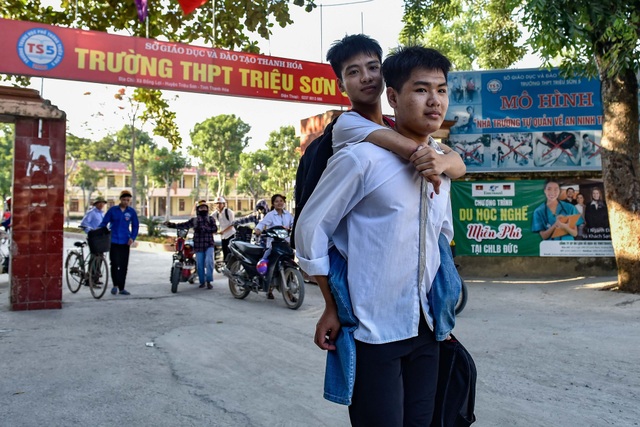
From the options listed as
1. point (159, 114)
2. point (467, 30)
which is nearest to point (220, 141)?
point (467, 30)

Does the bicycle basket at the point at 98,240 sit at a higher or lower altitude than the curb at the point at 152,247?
higher

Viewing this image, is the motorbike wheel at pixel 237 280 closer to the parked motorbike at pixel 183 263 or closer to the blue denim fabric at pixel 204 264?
the parked motorbike at pixel 183 263

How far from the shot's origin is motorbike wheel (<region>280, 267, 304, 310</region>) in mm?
7520

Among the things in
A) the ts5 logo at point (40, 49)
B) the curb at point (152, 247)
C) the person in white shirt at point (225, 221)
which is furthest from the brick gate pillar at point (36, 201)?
the curb at point (152, 247)

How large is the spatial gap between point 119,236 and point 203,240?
1.46 m

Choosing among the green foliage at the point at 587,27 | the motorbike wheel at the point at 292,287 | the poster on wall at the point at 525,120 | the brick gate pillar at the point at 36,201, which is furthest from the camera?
the poster on wall at the point at 525,120

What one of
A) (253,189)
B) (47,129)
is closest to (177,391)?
(47,129)

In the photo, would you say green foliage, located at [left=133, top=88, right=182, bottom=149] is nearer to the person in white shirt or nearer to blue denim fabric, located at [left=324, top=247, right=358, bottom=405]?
the person in white shirt

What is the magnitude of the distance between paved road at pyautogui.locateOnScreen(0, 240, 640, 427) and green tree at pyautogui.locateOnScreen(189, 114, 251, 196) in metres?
37.6

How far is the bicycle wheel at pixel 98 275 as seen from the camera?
857 cm

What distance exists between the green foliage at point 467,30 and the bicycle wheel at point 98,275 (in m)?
6.55

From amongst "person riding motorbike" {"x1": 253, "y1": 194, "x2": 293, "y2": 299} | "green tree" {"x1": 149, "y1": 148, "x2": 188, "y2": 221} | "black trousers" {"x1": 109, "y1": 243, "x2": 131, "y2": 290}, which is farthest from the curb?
"green tree" {"x1": 149, "y1": 148, "x2": 188, "y2": 221}

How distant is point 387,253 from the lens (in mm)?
1729

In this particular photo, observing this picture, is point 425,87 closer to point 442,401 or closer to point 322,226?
point 322,226
